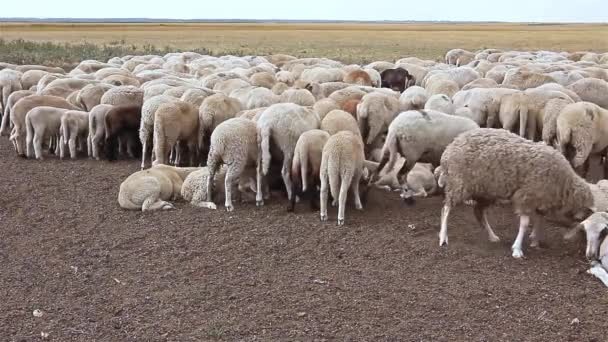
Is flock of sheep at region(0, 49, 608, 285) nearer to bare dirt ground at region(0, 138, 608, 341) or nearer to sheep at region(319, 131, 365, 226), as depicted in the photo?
sheep at region(319, 131, 365, 226)

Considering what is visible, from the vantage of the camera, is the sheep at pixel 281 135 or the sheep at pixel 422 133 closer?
the sheep at pixel 422 133

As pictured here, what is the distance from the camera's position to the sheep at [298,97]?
12258mm

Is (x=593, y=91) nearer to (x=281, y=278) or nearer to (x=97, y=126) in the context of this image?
(x=281, y=278)

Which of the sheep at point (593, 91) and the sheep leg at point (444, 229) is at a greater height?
the sheep at point (593, 91)

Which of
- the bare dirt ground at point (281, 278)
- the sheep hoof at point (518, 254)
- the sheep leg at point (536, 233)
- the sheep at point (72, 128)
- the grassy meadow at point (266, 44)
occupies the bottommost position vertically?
the bare dirt ground at point (281, 278)

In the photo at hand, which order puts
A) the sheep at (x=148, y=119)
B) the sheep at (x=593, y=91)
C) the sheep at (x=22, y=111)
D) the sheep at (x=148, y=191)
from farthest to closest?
the sheep at (x=593, y=91) → the sheep at (x=22, y=111) → the sheep at (x=148, y=119) → the sheep at (x=148, y=191)

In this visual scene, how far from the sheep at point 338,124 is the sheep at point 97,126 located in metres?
4.51

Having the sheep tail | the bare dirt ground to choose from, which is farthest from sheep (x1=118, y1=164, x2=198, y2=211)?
the sheep tail

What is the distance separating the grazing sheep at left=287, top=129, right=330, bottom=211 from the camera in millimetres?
8758

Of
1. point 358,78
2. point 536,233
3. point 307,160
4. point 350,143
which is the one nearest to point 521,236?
point 536,233

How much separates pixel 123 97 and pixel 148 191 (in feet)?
14.5

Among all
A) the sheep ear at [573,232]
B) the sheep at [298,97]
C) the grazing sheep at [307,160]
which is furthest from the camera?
the sheep at [298,97]

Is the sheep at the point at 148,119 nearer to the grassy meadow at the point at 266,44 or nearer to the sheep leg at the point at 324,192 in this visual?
the sheep leg at the point at 324,192

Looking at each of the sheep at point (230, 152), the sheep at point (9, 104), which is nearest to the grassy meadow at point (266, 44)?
the sheep at point (9, 104)
